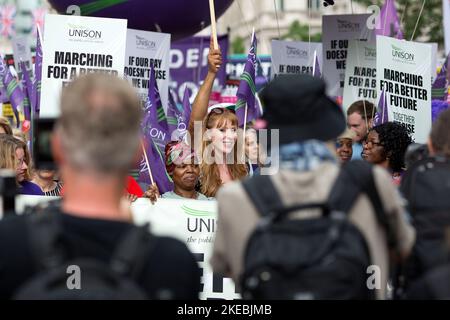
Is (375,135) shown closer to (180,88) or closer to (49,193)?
(49,193)

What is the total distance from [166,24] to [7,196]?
898 cm

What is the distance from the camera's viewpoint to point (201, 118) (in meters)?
8.54

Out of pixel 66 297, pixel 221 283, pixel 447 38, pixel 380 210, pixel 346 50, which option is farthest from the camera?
pixel 447 38

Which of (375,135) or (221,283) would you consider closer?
(221,283)

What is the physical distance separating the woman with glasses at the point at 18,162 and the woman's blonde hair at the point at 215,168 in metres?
1.15

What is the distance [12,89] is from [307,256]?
904 centimetres

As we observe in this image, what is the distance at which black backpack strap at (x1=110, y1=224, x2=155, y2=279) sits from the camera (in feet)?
10.5

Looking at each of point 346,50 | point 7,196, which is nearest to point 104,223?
point 7,196

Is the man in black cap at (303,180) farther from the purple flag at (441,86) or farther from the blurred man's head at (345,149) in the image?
the purple flag at (441,86)

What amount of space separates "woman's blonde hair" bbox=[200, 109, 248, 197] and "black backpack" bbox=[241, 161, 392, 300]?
11.9 ft

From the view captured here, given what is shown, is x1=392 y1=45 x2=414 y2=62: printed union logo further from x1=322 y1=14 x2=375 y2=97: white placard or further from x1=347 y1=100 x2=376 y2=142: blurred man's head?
x1=322 y1=14 x2=375 y2=97: white placard

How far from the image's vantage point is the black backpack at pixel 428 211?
421 cm

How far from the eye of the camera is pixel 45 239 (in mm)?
3215

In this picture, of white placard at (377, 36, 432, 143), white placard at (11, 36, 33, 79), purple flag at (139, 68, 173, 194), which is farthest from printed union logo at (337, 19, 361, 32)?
white placard at (11, 36, 33, 79)
